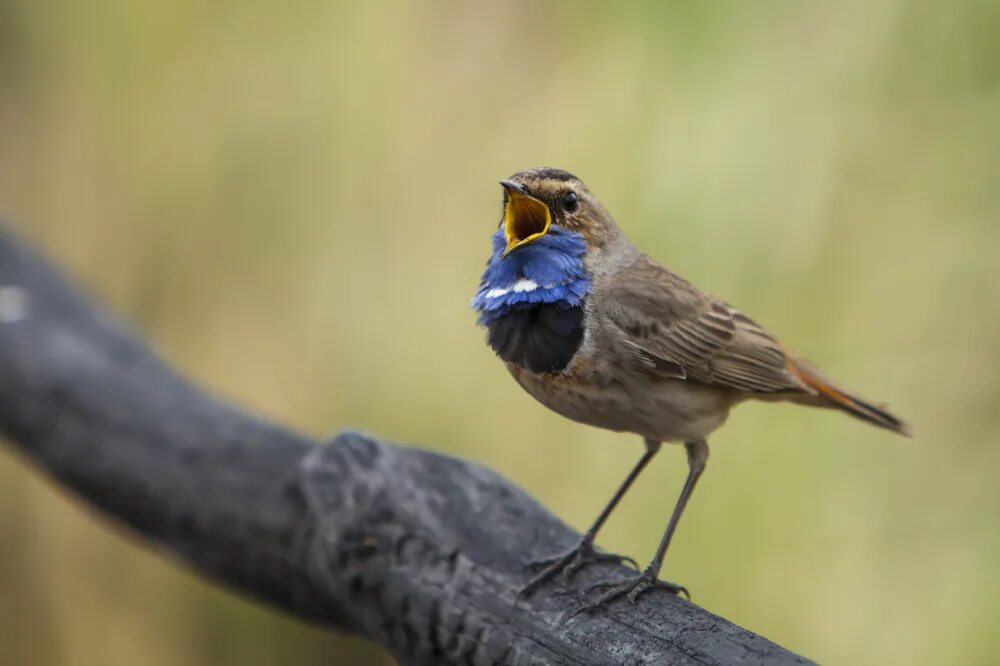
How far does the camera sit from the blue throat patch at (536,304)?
2742 millimetres

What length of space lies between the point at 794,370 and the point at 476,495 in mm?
821

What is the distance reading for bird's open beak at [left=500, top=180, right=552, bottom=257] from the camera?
8.93ft

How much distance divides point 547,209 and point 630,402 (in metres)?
0.45

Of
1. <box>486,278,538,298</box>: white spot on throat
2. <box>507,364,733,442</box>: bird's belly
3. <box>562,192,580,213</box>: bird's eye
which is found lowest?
<box>507,364,733,442</box>: bird's belly

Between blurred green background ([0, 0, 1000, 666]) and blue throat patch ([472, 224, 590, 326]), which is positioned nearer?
blue throat patch ([472, 224, 590, 326])

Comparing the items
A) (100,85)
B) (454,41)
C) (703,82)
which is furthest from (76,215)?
(703,82)

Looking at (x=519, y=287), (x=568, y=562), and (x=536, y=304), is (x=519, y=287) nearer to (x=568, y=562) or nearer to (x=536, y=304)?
(x=536, y=304)

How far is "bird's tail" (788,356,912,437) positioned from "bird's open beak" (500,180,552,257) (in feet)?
2.42

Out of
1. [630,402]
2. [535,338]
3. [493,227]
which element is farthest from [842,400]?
[493,227]

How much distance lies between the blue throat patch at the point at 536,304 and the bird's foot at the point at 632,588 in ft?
1.58

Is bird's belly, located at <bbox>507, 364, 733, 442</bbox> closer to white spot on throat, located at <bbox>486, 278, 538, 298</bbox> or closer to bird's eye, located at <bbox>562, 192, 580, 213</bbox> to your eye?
white spot on throat, located at <bbox>486, 278, 538, 298</bbox>

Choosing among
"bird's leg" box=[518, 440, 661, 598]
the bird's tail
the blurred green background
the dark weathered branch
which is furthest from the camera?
the blurred green background

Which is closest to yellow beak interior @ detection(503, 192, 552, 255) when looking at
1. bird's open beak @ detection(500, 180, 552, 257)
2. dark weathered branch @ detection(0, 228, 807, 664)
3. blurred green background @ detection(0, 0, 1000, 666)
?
bird's open beak @ detection(500, 180, 552, 257)

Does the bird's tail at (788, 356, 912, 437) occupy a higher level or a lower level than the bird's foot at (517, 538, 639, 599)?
higher
